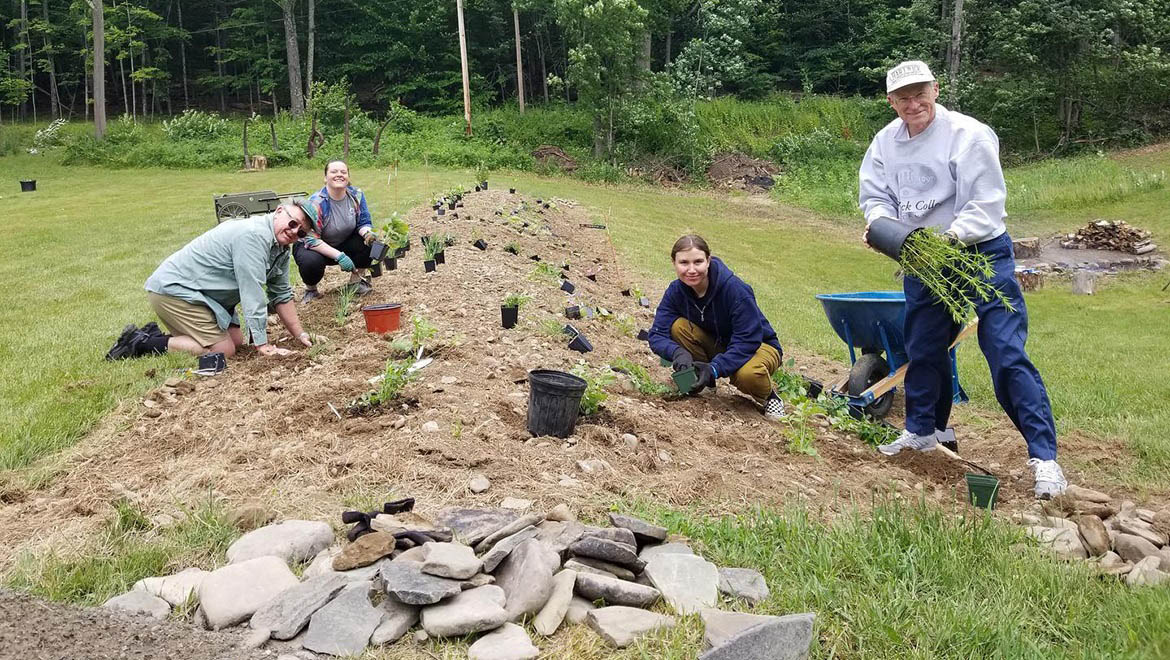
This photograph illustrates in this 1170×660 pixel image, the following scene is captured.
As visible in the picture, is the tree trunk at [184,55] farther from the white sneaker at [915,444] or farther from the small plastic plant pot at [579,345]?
the white sneaker at [915,444]

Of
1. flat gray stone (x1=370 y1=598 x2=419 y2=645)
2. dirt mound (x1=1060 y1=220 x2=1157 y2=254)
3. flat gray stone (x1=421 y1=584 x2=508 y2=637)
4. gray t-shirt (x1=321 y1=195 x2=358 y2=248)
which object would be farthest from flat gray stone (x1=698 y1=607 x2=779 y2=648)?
dirt mound (x1=1060 y1=220 x2=1157 y2=254)

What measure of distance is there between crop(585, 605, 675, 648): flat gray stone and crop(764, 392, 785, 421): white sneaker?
265 centimetres

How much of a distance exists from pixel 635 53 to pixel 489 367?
21536 millimetres

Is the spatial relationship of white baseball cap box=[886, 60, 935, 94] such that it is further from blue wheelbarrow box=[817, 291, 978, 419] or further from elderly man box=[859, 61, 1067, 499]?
blue wheelbarrow box=[817, 291, 978, 419]

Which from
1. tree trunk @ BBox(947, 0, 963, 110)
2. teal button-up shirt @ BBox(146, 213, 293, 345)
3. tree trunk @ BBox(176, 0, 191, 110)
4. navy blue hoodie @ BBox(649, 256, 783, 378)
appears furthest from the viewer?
tree trunk @ BBox(176, 0, 191, 110)

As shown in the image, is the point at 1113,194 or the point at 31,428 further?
the point at 1113,194

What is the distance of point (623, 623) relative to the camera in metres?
2.49

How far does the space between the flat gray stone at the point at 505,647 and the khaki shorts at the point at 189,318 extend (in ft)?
13.0

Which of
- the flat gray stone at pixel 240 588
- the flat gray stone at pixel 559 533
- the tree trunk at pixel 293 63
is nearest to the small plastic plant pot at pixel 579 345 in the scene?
the flat gray stone at pixel 559 533

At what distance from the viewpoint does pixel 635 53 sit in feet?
81.5

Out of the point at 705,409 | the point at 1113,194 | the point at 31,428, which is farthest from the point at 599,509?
the point at 1113,194

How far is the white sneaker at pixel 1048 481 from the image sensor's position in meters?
3.76

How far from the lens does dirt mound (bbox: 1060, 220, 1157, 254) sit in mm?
13727

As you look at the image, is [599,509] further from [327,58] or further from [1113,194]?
[327,58]
